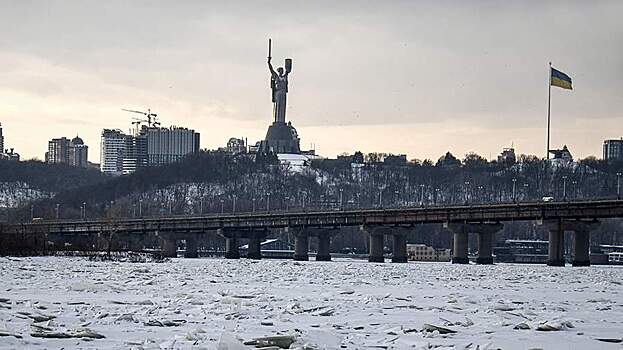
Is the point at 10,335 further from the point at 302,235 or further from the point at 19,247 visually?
the point at 302,235

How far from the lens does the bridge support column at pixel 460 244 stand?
11281 cm

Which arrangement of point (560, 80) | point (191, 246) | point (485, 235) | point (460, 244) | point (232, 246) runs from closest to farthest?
point (460, 244) < point (485, 235) < point (560, 80) < point (232, 246) < point (191, 246)

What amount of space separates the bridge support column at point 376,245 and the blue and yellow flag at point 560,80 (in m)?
26.5

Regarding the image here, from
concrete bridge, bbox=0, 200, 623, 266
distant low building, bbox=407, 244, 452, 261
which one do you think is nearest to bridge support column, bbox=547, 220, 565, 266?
concrete bridge, bbox=0, 200, 623, 266

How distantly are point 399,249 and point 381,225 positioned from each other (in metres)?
4.88

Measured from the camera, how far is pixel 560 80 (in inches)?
4909

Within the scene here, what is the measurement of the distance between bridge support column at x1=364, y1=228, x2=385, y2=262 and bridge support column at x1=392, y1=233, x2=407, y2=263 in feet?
5.03

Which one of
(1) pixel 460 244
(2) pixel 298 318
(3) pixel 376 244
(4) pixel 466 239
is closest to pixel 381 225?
(3) pixel 376 244

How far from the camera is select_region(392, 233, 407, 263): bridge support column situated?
122200mm

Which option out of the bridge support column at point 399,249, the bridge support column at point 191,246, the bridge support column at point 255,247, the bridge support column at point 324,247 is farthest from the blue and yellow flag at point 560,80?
the bridge support column at point 191,246

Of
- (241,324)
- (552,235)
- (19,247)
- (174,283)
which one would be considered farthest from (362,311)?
(552,235)

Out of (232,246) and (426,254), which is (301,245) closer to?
(232,246)

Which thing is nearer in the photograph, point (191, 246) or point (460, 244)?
point (460, 244)

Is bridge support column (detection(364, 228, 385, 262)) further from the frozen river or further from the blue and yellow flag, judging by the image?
the frozen river
